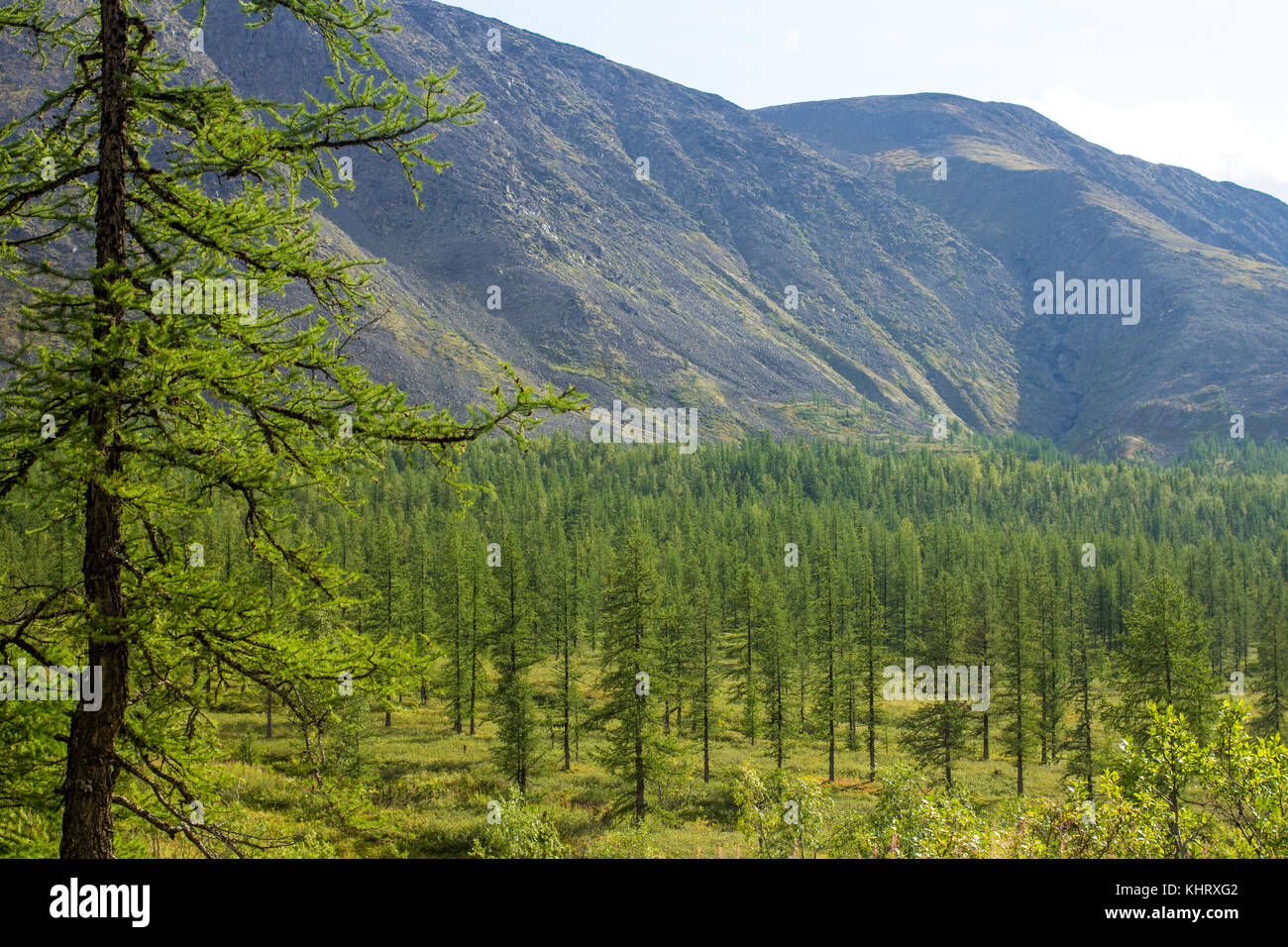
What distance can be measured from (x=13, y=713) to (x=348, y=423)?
457 cm

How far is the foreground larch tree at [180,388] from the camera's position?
6824 mm

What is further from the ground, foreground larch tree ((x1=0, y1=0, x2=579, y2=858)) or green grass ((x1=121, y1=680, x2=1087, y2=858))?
foreground larch tree ((x1=0, y1=0, x2=579, y2=858))

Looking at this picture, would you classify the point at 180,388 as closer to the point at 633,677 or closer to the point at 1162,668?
the point at 633,677

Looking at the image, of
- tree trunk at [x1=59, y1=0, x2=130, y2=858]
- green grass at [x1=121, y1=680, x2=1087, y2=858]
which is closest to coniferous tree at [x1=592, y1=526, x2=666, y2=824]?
green grass at [x1=121, y1=680, x2=1087, y2=858]

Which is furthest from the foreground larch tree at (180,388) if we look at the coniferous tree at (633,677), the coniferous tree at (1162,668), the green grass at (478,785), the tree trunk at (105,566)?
the coniferous tree at (1162,668)

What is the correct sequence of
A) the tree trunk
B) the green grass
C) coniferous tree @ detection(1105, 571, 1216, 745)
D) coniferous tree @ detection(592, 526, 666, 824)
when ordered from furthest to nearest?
coniferous tree @ detection(1105, 571, 1216, 745) → coniferous tree @ detection(592, 526, 666, 824) → the green grass → the tree trunk

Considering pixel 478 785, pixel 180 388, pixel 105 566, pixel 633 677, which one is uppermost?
pixel 180 388

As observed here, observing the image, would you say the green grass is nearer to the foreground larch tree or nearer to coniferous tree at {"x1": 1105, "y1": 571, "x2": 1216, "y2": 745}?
coniferous tree at {"x1": 1105, "y1": 571, "x2": 1216, "y2": 745}

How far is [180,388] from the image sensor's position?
21.8 ft

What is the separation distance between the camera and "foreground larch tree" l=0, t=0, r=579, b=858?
6824 mm

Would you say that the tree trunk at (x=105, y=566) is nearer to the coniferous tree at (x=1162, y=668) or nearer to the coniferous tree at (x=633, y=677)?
the coniferous tree at (x=633, y=677)

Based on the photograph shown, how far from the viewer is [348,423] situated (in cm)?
741

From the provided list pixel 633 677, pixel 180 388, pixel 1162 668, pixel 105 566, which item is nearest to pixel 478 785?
pixel 633 677
